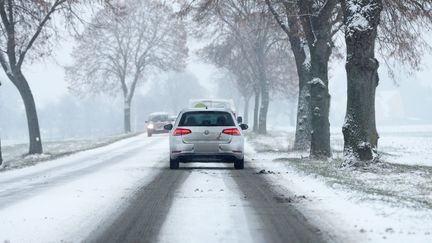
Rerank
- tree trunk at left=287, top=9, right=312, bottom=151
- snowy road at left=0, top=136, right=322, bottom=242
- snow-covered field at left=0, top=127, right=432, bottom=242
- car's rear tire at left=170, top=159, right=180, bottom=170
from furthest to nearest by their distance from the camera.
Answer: tree trunk at left=287, top=9, right=312, bottom=151, car's rear tire at left=170, top=159, right=180, bottom=170, snow-covered field at left=0, top=127, right=432, bottom=242, snowy road at left=0, top=136, right=322, bottom=242

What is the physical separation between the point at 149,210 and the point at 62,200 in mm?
1875

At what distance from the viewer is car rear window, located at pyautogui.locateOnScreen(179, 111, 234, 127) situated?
1744 cm

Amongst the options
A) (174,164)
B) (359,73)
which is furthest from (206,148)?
(359,73)

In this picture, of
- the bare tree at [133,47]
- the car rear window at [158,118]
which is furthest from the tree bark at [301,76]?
the bare tree at [133,47]

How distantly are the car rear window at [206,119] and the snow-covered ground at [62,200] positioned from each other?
4.99 ft

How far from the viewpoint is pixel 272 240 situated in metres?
7.09

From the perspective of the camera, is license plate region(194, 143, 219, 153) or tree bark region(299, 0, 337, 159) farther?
tree bark region(299, 0, 337, 159)

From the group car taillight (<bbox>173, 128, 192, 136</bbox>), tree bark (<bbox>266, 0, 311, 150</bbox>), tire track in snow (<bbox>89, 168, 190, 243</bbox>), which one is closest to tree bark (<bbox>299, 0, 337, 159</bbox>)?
tree bark (<bbox>266, 0, 311, 150</bbox>)

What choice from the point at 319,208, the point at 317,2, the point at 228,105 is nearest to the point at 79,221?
the point at 319,208

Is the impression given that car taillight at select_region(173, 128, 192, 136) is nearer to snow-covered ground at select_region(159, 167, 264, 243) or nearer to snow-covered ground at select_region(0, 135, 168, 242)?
snow-covered ground at select_region(0, 135, 168, 242)

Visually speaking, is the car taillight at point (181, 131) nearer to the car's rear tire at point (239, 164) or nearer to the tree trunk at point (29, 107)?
the car's rear tire at point (239, 164)

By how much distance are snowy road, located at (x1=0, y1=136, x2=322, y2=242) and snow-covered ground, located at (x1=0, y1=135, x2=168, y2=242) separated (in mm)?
12

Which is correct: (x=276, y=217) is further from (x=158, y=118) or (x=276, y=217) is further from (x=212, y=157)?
(x=158, y=118)

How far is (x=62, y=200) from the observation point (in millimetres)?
10617
